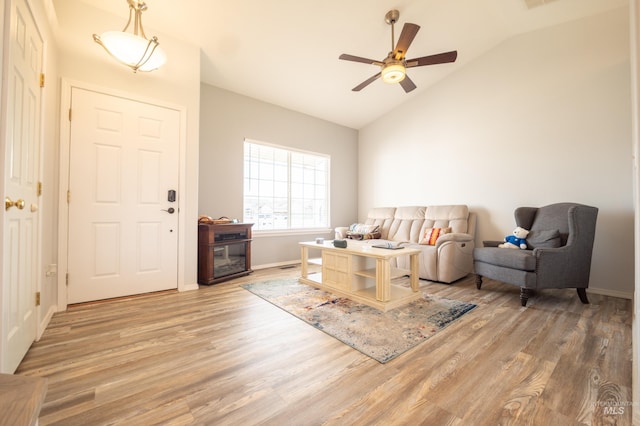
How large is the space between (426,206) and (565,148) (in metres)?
1.90

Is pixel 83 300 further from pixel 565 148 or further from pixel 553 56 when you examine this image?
pixel 553 56

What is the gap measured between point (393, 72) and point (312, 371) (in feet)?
8.93

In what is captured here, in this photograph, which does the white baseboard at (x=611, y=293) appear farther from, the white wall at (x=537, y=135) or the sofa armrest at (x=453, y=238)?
the sofa armrest at (x=453, y=238)

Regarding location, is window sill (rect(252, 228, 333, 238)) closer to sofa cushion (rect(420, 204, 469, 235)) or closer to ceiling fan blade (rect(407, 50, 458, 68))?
sofa cushion (rect(420, 204, 469, 235))

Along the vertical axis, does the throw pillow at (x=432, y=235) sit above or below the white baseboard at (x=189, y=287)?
above

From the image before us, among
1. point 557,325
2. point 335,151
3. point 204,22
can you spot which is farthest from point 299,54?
point 557,325

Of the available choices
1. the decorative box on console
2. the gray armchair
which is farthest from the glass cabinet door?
the gray armchair

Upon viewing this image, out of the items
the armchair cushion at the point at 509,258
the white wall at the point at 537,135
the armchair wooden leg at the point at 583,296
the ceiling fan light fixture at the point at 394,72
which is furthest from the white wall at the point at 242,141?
the armchair wooden leg at the point at 583,296

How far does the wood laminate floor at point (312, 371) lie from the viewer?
1201mm

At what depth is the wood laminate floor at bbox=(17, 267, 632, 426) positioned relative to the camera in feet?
3.94

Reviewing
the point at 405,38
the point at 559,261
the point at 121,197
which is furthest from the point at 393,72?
the point at 121,197

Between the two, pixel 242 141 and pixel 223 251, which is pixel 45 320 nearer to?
pixel 223 251

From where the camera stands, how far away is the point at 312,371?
60.1 inches

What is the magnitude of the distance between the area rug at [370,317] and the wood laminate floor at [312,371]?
0.31ft
